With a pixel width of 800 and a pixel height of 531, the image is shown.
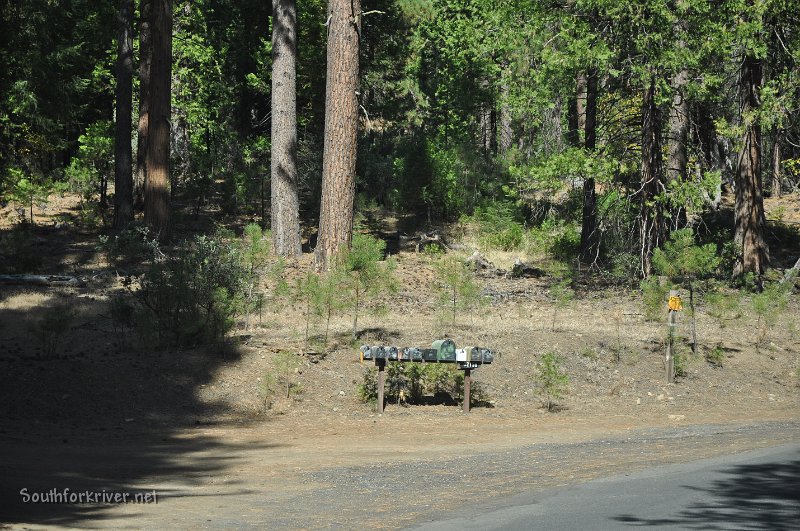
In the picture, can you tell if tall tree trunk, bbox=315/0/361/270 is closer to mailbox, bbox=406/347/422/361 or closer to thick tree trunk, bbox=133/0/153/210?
mailbox, bbox=406/347/422/361

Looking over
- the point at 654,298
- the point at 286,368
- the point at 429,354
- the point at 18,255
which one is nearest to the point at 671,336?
the point at 654,298

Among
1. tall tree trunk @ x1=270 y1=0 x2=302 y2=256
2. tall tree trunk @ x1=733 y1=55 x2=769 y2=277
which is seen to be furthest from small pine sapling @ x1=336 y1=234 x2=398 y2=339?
tall tree trunk @ x1=733 y1=55 x2=769 y2=277

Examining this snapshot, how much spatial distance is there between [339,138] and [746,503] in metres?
13.8

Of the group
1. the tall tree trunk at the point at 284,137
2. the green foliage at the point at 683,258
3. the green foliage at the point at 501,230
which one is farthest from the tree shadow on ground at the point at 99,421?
the green foliage at the point at 501,230

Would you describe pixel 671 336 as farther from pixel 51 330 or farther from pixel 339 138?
pixel 51 330

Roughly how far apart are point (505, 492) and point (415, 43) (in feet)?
97.3

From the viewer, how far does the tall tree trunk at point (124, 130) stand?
2703 centimetres

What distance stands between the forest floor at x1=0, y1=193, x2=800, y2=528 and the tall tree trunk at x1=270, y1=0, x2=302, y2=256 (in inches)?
155

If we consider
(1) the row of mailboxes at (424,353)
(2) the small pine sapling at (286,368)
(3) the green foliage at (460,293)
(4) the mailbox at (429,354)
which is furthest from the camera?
(3) the green foliage at (460,293)

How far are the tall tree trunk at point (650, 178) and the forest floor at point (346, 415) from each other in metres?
1.77

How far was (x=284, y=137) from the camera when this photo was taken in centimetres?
2362

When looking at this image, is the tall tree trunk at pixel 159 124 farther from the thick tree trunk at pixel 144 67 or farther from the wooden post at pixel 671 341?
the wooden post at pixel 671 341

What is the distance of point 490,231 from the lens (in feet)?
91.3

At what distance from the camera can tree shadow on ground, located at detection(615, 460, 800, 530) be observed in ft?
24.6
